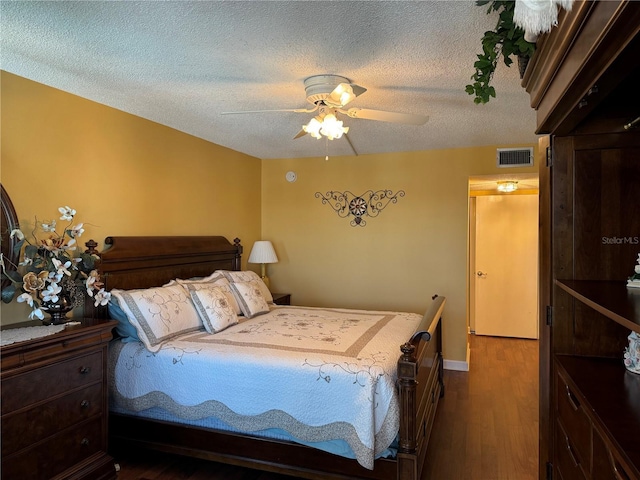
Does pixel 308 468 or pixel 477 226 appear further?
pixel 477 226

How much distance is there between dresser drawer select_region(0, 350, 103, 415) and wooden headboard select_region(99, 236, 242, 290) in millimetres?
710

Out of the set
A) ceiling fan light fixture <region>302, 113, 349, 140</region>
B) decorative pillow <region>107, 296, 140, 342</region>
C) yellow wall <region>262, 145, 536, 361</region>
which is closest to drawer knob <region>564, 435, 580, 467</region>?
ceiling fan light fixture <region>302, 113, 349, 140</region>

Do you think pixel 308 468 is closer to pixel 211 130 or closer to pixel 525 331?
pixel 211 130

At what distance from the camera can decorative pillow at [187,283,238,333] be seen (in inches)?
119

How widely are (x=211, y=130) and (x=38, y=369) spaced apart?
2.45 m

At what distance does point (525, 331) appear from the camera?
19.6ft

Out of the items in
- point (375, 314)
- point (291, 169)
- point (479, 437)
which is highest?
point (291, 169)

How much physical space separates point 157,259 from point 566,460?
3002 millimetres

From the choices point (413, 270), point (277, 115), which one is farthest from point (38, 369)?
point (413, 270)

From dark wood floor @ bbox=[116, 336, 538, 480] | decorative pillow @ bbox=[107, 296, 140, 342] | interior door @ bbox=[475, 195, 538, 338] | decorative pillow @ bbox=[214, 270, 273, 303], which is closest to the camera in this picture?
dark wood floor @ bbox=[116, 336, 538, 480]

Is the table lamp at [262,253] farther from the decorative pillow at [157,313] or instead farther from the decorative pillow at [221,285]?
the decorative pillow at [157,313]

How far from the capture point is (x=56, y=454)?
2111mm

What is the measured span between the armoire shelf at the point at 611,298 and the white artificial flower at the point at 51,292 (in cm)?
250

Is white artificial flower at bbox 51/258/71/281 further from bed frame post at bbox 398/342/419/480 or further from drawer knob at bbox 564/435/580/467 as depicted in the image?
drawer knob at bbox 564/435/580/467
